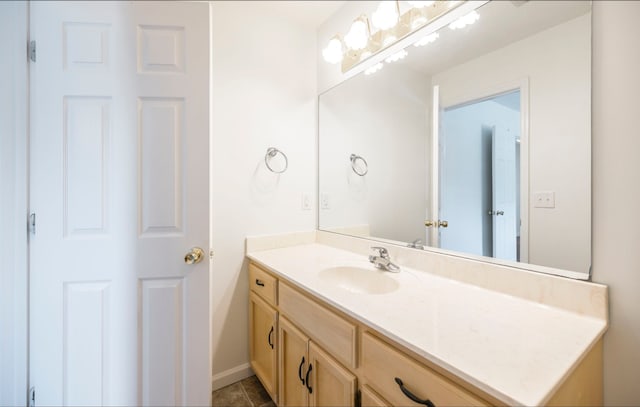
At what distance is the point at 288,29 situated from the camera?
1.92m

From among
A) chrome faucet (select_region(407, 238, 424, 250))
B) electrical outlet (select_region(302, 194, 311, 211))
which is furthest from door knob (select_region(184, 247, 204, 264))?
chrome faucet (select_region(407, 238, 424, 250))

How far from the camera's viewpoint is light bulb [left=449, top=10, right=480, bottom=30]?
1.12m

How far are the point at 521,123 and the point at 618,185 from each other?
0.35 meters

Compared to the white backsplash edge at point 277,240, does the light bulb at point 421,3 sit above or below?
above

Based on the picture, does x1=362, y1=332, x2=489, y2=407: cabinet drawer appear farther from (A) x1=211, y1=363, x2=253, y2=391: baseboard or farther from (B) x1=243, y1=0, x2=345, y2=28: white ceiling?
(B) x1=243, y1=0, x2=345, y2=28: white ceiling

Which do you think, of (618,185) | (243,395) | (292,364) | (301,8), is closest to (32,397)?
(243,395)

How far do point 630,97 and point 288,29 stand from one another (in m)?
1.88

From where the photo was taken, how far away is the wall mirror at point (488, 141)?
0.88 metres

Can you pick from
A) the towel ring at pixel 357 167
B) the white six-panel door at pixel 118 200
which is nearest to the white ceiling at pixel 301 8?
the white six-panel door at pixel 118 200

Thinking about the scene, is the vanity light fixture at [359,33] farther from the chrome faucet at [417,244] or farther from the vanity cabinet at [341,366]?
the vanity cabinet at [341,366]

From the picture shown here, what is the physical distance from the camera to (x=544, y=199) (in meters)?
0.96

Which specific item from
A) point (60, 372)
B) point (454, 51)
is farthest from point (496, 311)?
point (60, 372)

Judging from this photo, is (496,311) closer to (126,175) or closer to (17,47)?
(126,175)

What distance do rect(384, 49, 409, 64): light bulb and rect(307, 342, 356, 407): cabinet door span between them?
1513 millimetres
